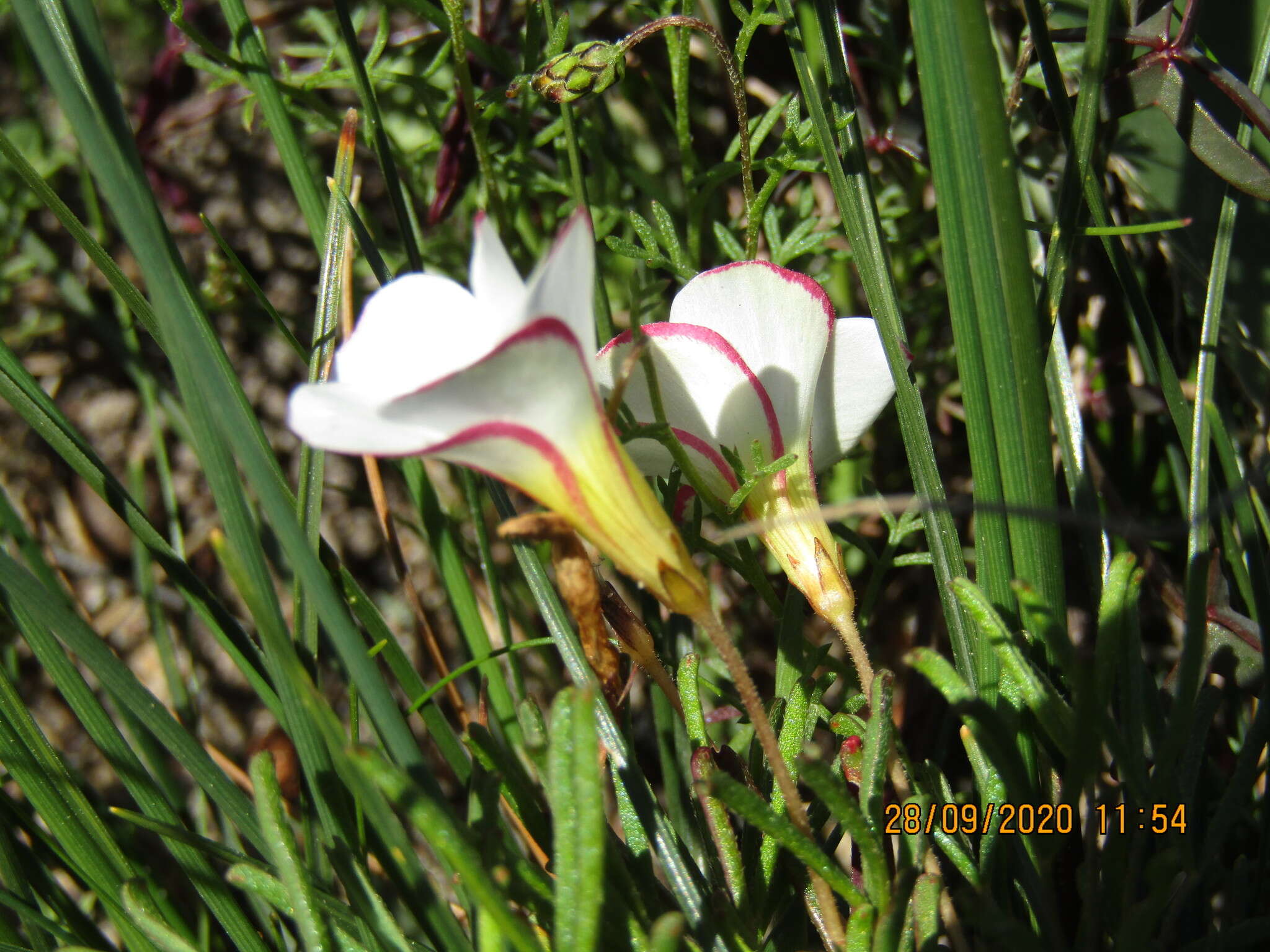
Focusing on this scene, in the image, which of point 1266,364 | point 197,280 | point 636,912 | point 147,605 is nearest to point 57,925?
point 636,912

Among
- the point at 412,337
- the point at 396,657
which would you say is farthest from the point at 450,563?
the point at 412,337

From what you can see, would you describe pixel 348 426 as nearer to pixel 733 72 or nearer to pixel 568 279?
pixel 568 279

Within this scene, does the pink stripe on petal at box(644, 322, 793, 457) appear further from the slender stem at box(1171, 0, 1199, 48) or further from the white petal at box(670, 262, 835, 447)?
the slender stem at box(1171, 0, 1199, 48)

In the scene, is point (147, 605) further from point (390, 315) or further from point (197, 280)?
point (390, 315)

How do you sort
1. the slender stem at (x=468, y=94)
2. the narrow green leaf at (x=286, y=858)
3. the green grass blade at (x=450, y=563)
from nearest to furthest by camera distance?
the narrow green leaf at (x=286, y=858)
the slender stem at (x=468, y=94)
the green grass blade at (x=450, y=563)

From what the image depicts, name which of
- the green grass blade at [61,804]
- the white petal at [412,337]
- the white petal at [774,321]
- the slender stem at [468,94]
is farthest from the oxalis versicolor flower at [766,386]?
the green grass blade at [61,804]
